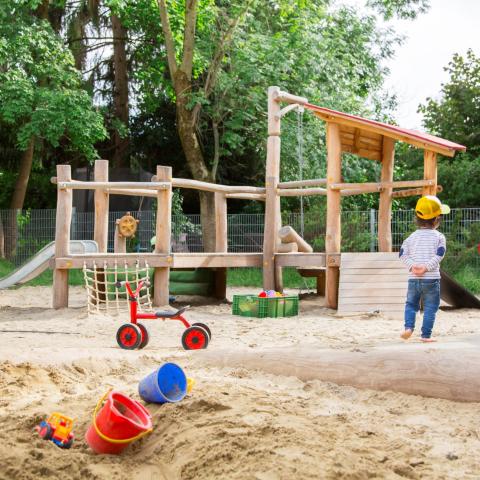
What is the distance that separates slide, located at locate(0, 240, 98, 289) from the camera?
10.2 m

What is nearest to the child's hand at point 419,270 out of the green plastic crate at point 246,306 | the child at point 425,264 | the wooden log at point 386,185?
the child at point 425,264

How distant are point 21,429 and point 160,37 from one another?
52.7 feet

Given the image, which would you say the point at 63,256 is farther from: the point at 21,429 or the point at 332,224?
the point at 21,429

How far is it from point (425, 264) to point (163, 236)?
4.39 metres

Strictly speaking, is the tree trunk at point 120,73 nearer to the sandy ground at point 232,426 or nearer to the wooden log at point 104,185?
the wooden log at point 104,185

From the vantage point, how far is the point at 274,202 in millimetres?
10898

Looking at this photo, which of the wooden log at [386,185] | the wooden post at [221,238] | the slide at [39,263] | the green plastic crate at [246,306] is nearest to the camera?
the green plastic crate at [246,306]

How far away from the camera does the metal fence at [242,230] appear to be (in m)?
14.9

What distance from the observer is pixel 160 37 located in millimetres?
18500

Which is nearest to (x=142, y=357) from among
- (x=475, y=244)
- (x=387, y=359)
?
(x=387, y=359)

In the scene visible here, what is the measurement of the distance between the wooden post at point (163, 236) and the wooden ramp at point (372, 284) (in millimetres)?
2272

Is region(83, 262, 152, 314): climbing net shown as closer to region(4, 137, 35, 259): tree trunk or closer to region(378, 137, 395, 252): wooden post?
region(378, 137, 395, 252): wooden post

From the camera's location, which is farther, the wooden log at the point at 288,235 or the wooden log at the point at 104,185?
the wooden log at the point at 288,235

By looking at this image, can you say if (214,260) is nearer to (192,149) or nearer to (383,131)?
(383,131)
